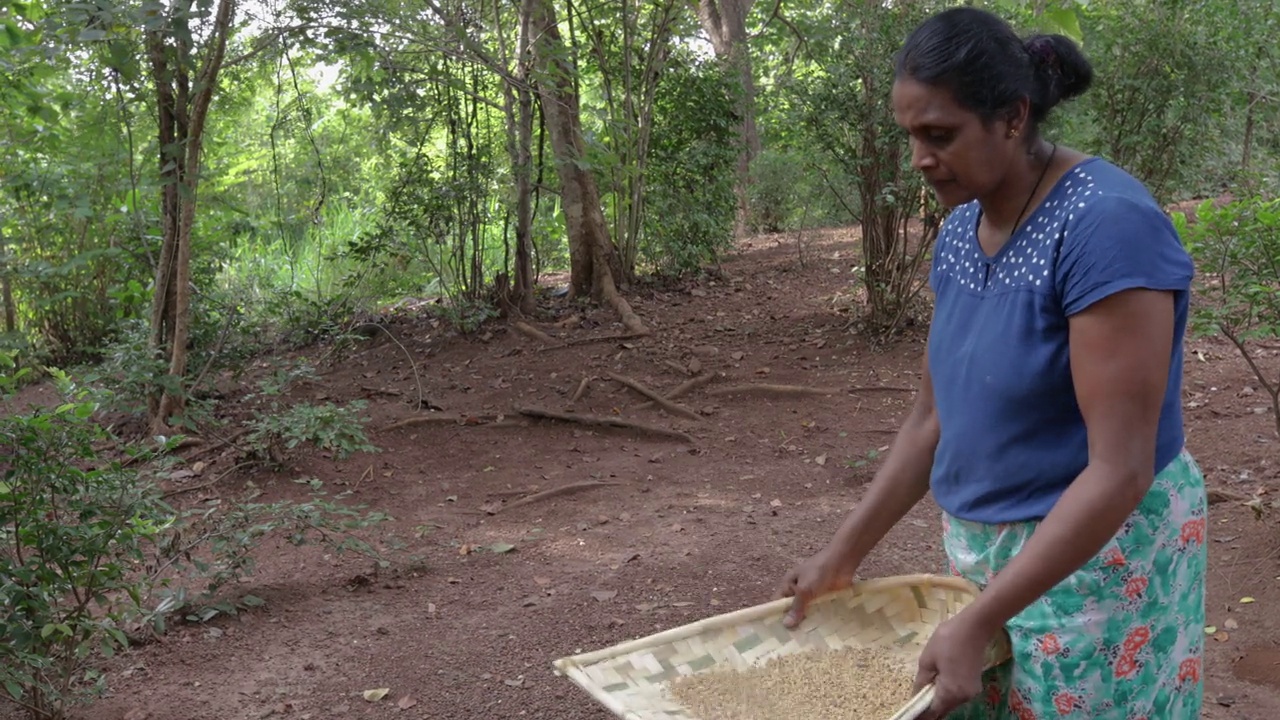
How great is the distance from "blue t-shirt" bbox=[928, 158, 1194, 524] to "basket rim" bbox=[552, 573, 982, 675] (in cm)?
18

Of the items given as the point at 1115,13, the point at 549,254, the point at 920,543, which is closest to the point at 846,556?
the point at 920,543

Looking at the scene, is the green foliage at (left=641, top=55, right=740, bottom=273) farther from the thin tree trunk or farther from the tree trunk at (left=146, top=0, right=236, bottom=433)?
the thin tree trunk

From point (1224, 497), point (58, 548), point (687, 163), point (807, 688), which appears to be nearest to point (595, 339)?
point (687, 163)

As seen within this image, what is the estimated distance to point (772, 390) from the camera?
678 cm

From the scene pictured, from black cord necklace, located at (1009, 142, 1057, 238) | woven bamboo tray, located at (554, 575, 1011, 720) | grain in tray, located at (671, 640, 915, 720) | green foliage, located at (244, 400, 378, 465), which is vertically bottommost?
green foliage, located at (244, 400, 378, 465)

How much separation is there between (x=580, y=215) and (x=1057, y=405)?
7340 millimetres

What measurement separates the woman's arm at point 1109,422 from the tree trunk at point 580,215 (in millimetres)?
6466

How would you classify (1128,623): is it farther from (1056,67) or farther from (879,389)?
(879,389)

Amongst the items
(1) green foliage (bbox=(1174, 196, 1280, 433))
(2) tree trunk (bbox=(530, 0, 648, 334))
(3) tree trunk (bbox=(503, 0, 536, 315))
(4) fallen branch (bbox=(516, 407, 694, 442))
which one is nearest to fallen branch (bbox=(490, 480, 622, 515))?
(4) fallen branch (bbox=(516, 407, 694, 442))

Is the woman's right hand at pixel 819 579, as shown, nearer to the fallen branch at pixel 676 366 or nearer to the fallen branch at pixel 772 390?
the fallen branch at pixel 772 390

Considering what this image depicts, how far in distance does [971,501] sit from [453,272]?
6.97m

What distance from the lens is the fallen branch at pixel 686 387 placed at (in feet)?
21.9

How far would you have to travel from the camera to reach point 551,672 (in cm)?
349

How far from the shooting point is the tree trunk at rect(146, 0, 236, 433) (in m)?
5.21
